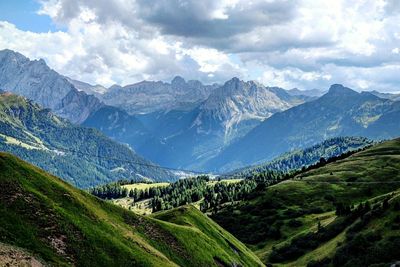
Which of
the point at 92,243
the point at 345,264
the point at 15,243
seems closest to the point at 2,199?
the point at 15,243

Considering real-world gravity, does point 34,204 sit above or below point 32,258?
above

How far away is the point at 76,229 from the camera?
7594 centimetres

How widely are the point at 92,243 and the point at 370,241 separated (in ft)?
272

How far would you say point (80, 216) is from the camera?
80562 mm

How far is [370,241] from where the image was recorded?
5157 inches

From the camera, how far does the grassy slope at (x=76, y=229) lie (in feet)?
227

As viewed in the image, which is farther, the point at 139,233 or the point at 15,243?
the point at 139,233

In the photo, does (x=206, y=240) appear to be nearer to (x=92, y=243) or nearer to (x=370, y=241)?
(x=92, y=243)

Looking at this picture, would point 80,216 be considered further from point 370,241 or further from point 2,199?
point 370,241

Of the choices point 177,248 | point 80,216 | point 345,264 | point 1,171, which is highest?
point 1,171

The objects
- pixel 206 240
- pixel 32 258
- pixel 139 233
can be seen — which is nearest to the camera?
pixel 32 258

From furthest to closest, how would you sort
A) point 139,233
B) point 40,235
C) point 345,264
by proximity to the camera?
1. point 345,264
2. point 139,233
3. point 40,235

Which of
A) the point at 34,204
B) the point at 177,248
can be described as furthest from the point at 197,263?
the point at 34,204

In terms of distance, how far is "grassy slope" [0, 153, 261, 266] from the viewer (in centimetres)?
6925
